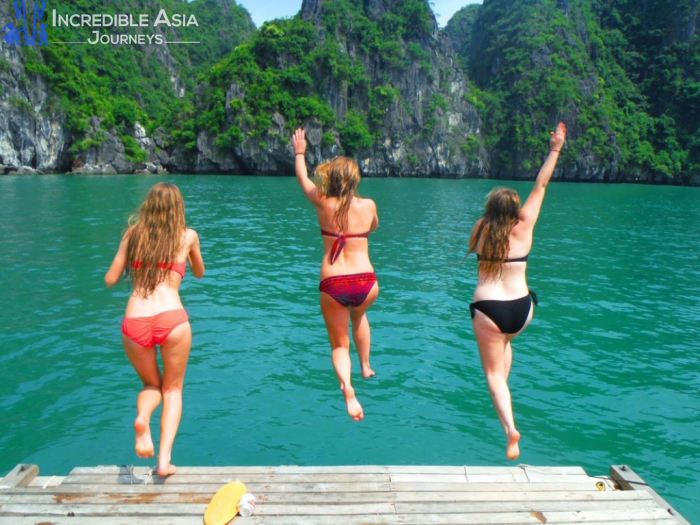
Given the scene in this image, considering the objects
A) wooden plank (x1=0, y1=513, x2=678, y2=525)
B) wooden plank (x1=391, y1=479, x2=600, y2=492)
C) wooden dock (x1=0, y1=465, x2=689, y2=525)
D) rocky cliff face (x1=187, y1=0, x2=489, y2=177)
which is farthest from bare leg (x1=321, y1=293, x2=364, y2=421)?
rocky cliff face (x1=187, y1=0, x2=489, y2=177)

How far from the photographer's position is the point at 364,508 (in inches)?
140

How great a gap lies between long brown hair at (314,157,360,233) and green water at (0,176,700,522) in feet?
11.6

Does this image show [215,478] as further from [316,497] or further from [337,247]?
[337,247]

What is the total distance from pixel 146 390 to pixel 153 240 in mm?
1099

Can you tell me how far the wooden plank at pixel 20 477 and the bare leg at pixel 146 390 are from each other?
872 millimetres

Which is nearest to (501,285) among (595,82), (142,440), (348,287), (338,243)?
(348,287)

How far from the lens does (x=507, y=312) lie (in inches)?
167

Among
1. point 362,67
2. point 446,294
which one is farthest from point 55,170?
point 446,294

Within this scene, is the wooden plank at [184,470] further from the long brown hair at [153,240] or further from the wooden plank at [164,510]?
the long brown hair at [153,240]

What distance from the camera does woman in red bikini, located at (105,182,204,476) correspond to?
3.91m

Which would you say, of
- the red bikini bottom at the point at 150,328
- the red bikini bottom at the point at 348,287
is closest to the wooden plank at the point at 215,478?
the red bikini bottom at the point at 150,328

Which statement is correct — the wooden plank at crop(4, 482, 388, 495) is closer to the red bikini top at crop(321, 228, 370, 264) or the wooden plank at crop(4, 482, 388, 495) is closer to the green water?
the red bikini top at crop(321, 228, 370, 264)

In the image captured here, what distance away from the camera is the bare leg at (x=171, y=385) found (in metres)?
3.95

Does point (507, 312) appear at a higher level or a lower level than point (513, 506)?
higher
